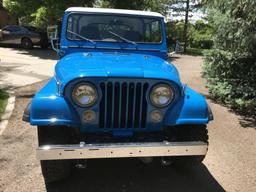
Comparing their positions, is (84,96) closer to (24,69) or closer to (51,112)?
(51,112)

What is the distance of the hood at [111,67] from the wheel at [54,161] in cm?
53

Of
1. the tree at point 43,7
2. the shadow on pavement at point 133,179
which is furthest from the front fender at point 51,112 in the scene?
the tree at point 43,7

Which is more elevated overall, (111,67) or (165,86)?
(111,67)

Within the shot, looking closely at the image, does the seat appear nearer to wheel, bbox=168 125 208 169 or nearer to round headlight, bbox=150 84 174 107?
round headlight, bbox=150 84 174 107

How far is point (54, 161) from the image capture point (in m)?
4.14

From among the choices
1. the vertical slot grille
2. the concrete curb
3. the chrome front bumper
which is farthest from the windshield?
the concrete curb

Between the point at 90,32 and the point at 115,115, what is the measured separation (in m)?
1.85

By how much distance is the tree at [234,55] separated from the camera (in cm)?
807

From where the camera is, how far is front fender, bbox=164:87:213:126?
4026mm

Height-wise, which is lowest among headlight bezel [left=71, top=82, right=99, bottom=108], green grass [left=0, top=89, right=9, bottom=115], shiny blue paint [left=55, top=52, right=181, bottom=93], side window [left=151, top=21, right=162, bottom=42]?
green grass [left=0, top=89, right=9, bottom=115]

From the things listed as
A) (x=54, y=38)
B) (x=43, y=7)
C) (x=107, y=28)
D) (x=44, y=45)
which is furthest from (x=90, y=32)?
(x=44, y=45)

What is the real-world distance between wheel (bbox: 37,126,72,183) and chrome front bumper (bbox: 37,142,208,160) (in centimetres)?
33

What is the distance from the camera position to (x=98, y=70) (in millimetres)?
3918

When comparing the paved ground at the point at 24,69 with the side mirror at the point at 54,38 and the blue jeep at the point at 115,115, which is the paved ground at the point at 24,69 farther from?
the blue jeep at the point at 115,115
